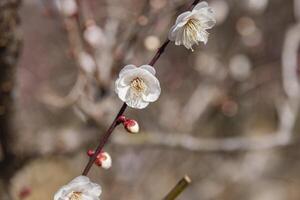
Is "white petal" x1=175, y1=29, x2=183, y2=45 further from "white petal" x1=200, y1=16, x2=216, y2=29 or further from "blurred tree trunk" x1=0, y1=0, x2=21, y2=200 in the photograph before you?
"blurred tree trunk" x1=0, y1=0, x2=21, y2=200

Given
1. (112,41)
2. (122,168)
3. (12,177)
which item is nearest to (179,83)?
(122,168)

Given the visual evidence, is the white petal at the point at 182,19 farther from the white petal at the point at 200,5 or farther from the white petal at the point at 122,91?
the white petal at the point at 122,91

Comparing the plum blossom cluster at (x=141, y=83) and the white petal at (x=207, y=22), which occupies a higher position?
the white petal at (x=207, y=22)

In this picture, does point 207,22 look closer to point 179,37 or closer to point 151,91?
point 179,37

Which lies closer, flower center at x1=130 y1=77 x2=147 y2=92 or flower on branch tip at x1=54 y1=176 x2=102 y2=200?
flower on branch tip at x1=54 y1=176 x2=102 y2=200

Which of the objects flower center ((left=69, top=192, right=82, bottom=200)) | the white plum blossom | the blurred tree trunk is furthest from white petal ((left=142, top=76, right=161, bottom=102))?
the blurred tree trunk

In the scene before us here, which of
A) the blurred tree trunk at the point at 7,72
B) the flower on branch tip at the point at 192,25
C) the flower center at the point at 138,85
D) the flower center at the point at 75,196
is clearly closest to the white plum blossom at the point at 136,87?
the flower center at the point at 138,85

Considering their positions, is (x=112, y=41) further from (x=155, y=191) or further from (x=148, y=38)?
(x=155, y=191)
